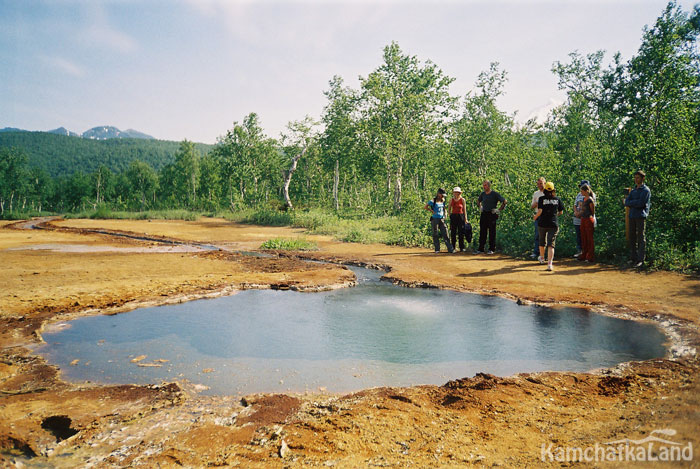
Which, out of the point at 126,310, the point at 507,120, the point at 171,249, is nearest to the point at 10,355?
the point at 126,310

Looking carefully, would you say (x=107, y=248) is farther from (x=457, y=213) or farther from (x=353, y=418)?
(x=353, y=418)

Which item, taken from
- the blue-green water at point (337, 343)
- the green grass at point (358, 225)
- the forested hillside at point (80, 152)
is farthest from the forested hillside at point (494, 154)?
the forested hillside at point (80, 152)

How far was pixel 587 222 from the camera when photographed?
1098 centimetres

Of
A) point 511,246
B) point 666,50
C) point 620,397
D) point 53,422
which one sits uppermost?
point 666,50

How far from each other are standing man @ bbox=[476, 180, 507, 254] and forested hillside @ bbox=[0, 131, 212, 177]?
152936 mm

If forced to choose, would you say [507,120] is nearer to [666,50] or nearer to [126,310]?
[666,50]

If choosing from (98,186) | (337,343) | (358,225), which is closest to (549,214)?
(337,343)

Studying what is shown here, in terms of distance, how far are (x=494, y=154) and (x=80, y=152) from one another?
184 metres

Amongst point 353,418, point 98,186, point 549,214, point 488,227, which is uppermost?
point 98,186

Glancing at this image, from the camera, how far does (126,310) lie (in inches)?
299

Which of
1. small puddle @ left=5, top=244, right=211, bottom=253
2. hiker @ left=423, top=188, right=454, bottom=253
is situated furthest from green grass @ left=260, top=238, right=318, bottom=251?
hiker @ left=423, top=188, right=454, bottom=253

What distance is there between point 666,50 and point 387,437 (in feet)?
45.5

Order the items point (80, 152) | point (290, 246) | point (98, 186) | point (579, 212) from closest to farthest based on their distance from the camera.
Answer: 1. point (579, 212)
2. point (290, 246)
3. point (98, 186)
4. point (80, 152)

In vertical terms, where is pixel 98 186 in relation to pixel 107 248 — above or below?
above
